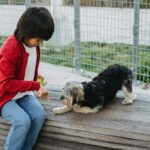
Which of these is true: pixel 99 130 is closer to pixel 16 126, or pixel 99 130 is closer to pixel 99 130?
pixel 99 130

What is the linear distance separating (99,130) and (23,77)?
0.80 meters

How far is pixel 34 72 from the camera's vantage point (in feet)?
13.0

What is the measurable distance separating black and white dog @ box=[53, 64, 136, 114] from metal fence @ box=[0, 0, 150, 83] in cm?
173

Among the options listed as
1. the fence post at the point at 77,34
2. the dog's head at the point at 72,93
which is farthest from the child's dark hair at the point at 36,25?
the fence post at the point at 77,34

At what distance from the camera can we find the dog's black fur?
404cm

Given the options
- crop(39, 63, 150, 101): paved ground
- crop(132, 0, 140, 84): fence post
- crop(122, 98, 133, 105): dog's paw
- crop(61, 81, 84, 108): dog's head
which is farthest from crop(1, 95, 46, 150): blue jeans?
crop(132, 0, 140, 84): fence post

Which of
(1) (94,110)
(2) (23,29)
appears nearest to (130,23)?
(1) (94,110)

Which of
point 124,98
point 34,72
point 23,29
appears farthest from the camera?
point 124,98

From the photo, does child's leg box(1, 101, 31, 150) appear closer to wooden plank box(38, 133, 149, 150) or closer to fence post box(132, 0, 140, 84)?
wooden plank box(38, 133, 149, 150)

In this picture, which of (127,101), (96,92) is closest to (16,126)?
(96,92)

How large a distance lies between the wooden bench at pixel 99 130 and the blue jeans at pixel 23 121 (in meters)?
0.14

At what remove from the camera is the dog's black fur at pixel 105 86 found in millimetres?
4035

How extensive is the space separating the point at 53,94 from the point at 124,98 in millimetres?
745

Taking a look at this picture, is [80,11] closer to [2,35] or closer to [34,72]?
[2,35]
